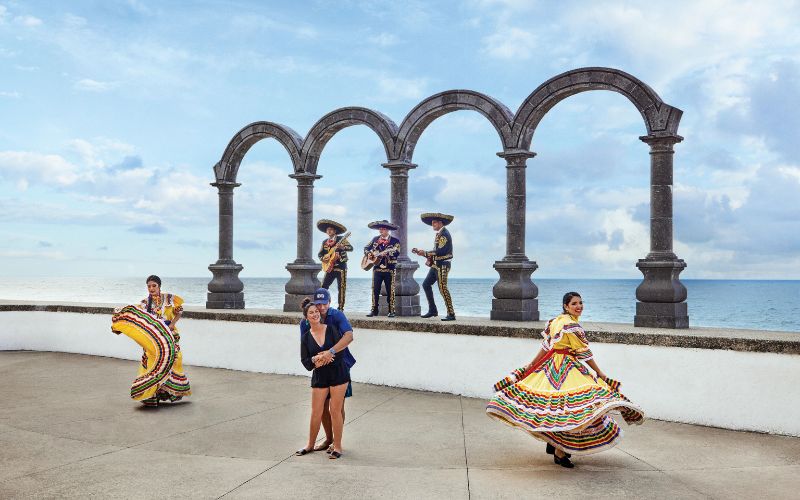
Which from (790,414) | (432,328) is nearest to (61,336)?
(432,328)

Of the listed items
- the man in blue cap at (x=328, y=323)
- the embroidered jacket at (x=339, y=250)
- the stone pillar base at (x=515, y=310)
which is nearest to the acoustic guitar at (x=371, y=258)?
the embroidered jacket at (x=339, y=250)

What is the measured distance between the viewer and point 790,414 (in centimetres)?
804

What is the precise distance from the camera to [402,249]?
12242mm

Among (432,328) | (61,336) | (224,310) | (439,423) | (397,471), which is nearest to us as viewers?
(397,471)

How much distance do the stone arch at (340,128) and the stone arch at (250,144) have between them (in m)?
0.26

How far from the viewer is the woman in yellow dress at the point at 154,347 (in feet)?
30.9

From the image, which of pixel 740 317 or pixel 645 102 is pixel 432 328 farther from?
pixel 740 317

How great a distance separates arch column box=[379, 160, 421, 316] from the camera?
39.7 feet

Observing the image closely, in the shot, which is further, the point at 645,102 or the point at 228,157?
the point at 228,157

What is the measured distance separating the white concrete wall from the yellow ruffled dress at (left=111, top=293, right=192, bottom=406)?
2.83 metres

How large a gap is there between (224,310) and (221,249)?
1.43m

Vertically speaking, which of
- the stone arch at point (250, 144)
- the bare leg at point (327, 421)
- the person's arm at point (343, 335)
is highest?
the stone arch at point (250, 144)

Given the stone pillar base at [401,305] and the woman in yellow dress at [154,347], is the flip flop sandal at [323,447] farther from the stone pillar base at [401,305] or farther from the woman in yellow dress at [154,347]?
the stone pillar base at [401,305]

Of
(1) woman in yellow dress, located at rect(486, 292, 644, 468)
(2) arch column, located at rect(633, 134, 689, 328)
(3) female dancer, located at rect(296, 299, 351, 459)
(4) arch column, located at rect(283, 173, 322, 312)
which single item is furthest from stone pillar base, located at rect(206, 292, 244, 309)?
(1) woman in yellow dress, located at rect(486, 292, 644, 468)
